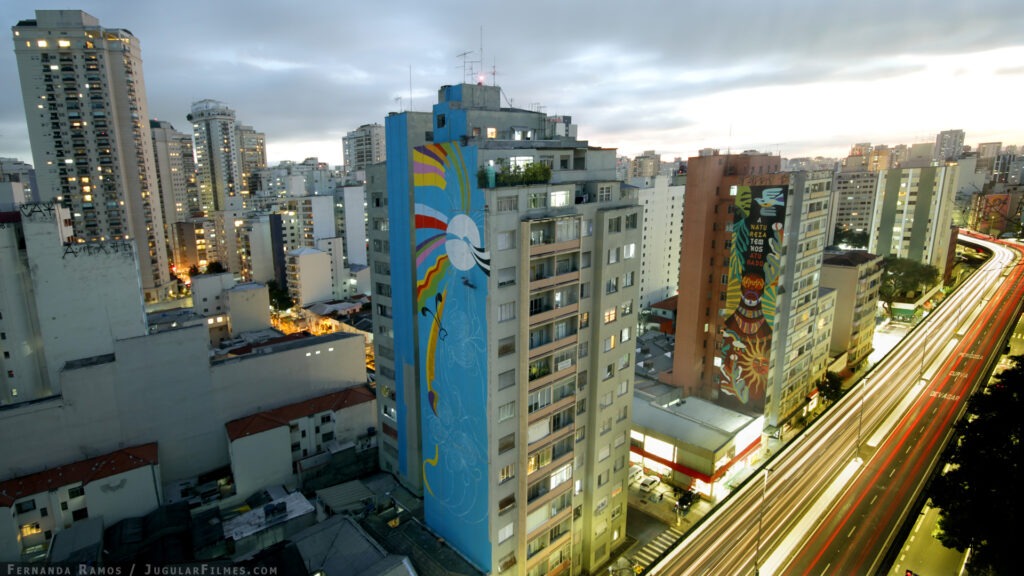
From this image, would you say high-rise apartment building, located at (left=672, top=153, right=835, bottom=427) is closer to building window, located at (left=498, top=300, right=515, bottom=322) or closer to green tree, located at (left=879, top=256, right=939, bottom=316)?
building window, located at (left=498, top=300, right=515, bottom=322)

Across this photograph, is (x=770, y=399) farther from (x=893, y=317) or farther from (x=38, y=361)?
(x=38, y=361)

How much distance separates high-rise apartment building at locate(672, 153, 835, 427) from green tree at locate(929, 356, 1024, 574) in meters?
18.1

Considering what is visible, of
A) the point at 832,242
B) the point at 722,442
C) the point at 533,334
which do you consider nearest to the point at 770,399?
the point at 722,442

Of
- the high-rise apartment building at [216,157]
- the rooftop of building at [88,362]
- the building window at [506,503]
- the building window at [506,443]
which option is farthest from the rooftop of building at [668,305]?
→ the high-rise apartment building at [216,157]

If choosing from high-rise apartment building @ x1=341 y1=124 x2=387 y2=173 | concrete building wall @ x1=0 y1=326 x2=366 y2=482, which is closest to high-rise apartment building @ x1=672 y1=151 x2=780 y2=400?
concrete building wall @ x1=0 y1=326 x2=366 y2=482

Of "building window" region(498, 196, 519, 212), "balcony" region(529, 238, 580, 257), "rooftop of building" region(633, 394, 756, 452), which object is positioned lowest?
"rooftop of building" region(633, 394, 756, 452)

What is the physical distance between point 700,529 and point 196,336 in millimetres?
44114

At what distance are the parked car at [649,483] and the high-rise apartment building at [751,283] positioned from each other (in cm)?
1307

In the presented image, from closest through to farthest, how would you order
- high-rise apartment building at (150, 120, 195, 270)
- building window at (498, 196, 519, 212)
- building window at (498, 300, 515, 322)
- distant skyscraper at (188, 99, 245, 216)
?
1. building window at (498, 196, 519, 212)
2. building window at (498, 300, 515, 322)
3. high-rise apartment building at (150, 120, 195, 270)
4. distant skyscraper at (188, 99, 245, 216)

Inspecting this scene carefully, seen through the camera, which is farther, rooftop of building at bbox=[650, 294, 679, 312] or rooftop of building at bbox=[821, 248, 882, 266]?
rooftop of building at bbox=[650, 294, 679, 312]

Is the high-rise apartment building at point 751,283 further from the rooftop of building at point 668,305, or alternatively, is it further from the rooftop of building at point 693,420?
the rooftop of building at point 668,305

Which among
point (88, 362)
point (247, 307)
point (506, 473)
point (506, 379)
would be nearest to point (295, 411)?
point (88, 362)

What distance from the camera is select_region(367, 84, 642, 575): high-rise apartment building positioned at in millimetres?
26375

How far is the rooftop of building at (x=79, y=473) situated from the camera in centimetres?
3559
